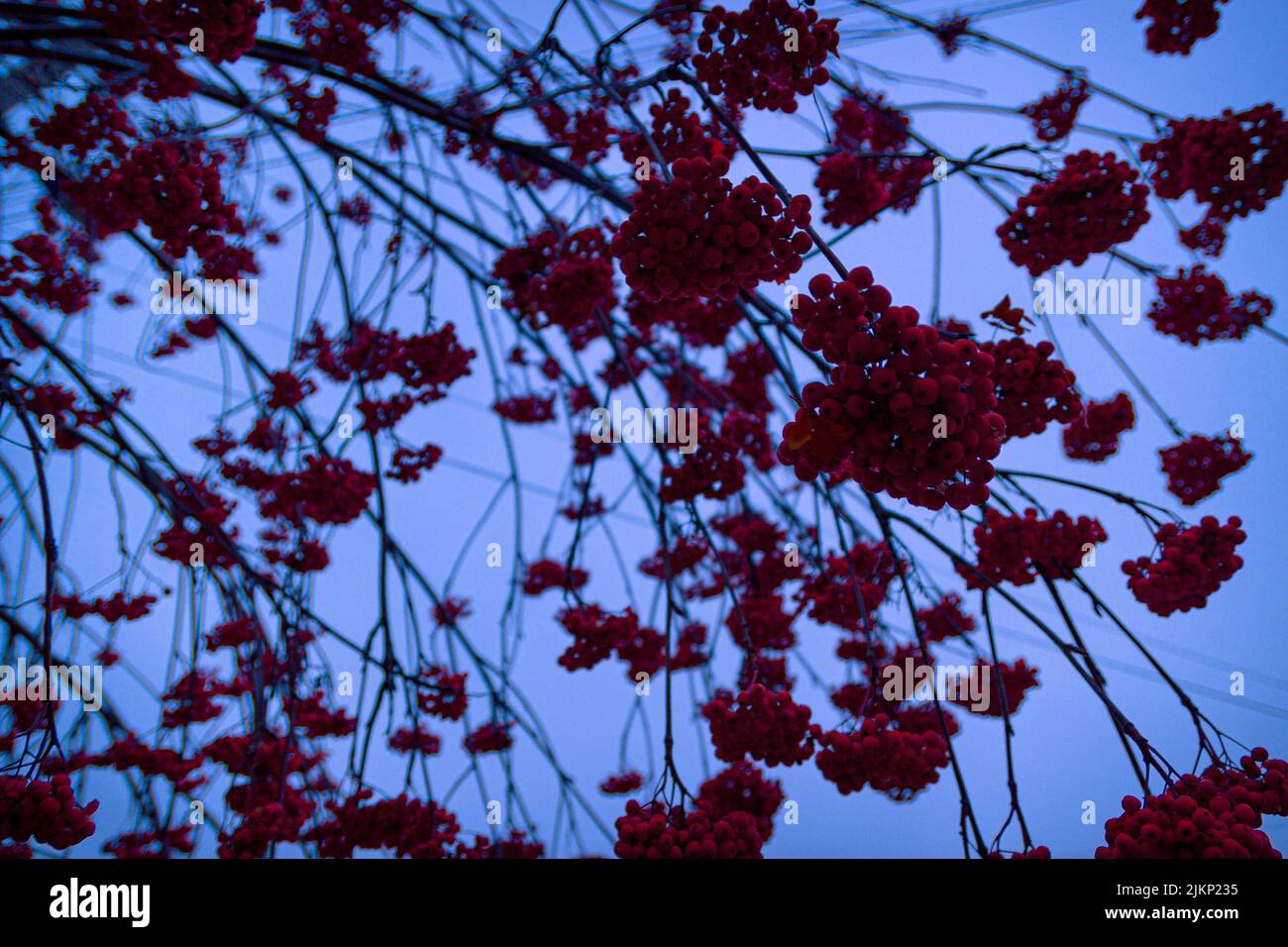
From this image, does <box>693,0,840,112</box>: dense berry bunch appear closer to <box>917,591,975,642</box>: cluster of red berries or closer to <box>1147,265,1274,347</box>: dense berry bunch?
<box>1147,265,1274,347</box>: dense berry bunch

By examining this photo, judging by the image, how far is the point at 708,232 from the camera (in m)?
1.48

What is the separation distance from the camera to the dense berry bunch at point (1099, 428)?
2.65 metres

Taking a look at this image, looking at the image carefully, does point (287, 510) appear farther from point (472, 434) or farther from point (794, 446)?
point (472, 434)

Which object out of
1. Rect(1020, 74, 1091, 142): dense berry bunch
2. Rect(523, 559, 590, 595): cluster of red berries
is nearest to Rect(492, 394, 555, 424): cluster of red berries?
Rect(523, 559, 590, 595): cluster of red berries

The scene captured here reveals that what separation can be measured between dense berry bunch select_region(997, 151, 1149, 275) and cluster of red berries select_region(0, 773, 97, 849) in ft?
10.3

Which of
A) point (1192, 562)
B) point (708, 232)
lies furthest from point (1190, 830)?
point (708, 232)

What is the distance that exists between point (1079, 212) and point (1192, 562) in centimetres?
118

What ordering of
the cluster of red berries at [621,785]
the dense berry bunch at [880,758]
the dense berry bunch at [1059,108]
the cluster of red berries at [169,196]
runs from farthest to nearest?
1. the cluster of red berries at [621,785]
2. the dense berry bunch at [1059,108]
3. the cluster of red berries at [169,196]
4. the dense berry bunch at [880,758]

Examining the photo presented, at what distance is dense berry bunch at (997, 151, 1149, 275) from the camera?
6.72 feet

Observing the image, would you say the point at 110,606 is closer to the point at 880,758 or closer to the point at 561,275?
the point at 561,275

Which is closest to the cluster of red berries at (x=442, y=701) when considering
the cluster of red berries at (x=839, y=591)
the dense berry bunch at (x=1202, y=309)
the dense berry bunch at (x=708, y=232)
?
the cluster of red berries at (x=839, y=591)

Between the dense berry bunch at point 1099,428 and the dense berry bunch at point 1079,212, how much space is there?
2.33 ft

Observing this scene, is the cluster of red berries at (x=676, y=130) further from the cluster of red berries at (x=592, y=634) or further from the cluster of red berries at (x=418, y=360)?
the cluster of red berries at (x=592, y=634)

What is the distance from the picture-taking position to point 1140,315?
278 cm
